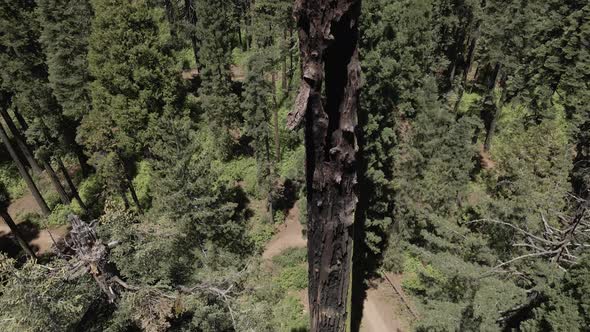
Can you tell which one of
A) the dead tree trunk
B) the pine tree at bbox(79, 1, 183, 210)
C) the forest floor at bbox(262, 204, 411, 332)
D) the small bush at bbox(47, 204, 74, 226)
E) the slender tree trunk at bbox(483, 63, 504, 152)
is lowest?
the forest floor at bbox(262, 204, 411, 332)

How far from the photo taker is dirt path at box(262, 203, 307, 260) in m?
24.2

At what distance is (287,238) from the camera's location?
82.4ft

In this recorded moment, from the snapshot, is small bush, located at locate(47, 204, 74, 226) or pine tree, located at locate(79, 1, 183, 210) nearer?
pine tree, located at locate(79, 1, 183, 210)

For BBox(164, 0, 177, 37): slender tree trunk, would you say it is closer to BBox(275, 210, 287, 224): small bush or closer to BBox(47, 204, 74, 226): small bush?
BBox(47, 204, 74, 226): small bush

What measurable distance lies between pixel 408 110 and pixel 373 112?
680cm

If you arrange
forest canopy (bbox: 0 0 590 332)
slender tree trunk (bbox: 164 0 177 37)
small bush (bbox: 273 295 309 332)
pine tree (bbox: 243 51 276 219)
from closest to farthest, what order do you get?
forest canopy (bbox: 0 0 590 332)
small bush (bbox: 273 295 309 332)
pine tree (bbox: 243 51 276 219)
slender tree trunk (bbox: 164 0 177 37)

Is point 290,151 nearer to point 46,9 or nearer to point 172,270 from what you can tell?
point 46,9

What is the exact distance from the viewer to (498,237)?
11.8 meters

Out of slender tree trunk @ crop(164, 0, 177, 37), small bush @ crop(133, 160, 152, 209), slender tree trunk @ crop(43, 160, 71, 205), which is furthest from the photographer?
slender tree trunk @ crop(164, 0, 177, 37)

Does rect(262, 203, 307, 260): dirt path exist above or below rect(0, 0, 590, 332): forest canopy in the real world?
below

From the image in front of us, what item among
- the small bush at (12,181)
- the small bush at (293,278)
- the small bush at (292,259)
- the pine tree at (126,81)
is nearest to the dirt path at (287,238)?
the small bush at (292,259)

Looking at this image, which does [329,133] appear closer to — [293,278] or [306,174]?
[306,174]

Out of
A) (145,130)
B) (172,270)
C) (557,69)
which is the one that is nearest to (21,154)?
(145,130)

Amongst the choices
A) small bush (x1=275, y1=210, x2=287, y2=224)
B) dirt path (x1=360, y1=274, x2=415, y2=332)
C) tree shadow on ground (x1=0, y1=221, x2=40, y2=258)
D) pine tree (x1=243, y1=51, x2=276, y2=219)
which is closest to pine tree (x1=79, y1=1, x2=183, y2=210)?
pine tree (x1=243, y1=51, x2=276, y2=219)
